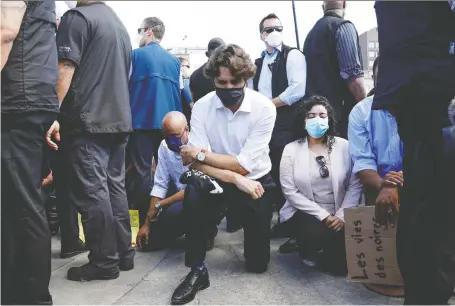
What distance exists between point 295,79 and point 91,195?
6.68ft

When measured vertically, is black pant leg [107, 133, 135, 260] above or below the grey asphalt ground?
above

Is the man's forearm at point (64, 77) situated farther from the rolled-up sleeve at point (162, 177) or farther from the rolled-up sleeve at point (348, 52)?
the rolled-up sleeve at point (348, 52)

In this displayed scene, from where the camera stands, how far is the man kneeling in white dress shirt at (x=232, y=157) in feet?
7.85

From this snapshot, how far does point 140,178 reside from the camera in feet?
11.6

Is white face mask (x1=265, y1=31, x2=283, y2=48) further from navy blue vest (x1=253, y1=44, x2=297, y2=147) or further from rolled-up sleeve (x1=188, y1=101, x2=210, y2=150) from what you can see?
rolled-up sleeve (x1=188, y1=101, x2=210, y2=150)

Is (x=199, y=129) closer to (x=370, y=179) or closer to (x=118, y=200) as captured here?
(x=118, y=200)

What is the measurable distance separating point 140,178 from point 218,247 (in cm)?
94

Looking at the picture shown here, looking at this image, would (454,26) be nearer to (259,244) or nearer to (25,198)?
(259,244)

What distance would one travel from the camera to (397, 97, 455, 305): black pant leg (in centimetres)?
148

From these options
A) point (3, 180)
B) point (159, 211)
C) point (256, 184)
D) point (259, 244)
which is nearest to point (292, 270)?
point (259, 244)

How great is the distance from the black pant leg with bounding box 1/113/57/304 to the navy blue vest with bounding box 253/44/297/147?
217 centimetres

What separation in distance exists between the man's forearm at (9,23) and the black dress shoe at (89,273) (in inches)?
49.5

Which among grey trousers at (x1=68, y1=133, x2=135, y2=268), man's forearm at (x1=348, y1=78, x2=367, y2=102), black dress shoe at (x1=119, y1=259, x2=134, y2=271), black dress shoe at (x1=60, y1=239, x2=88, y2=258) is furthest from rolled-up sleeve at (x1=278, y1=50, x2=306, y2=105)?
black dress shoe at (x1=60, y1=239, x2=88, y2=258)

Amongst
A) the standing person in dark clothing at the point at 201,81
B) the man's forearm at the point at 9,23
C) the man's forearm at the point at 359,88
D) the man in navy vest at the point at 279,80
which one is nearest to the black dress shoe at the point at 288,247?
the man in navy vest at the point at 279,80
